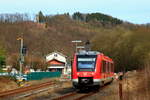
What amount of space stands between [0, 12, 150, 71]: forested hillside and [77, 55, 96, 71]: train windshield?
17.1 meters

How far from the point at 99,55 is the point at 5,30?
115m

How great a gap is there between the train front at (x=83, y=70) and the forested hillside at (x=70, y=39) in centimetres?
1724

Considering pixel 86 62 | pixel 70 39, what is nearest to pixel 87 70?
pixel 86 62

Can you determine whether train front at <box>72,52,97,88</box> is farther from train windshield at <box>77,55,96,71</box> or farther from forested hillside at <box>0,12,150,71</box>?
forested hillside at <box>0,12,150,71</box>

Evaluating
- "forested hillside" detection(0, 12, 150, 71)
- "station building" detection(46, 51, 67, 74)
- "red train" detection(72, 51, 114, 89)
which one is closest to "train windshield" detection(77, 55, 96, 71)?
"red train" detection(72, 51, 114, 89)

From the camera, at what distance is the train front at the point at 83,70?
2722 centimetres

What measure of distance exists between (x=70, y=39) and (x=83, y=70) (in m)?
143

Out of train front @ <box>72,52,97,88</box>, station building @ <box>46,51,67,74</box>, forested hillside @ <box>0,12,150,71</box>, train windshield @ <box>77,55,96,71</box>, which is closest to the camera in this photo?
train front @ <box>72,52,97,88</box>

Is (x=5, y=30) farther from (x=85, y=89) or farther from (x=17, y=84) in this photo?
(x=85, y=89)

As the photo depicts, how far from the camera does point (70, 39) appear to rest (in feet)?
559

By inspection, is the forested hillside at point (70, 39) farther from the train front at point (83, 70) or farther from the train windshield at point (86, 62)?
the train front at point (83, 70)

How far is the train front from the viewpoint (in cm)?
2722

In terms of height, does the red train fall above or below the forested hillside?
below

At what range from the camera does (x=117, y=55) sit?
80188 millimetres
